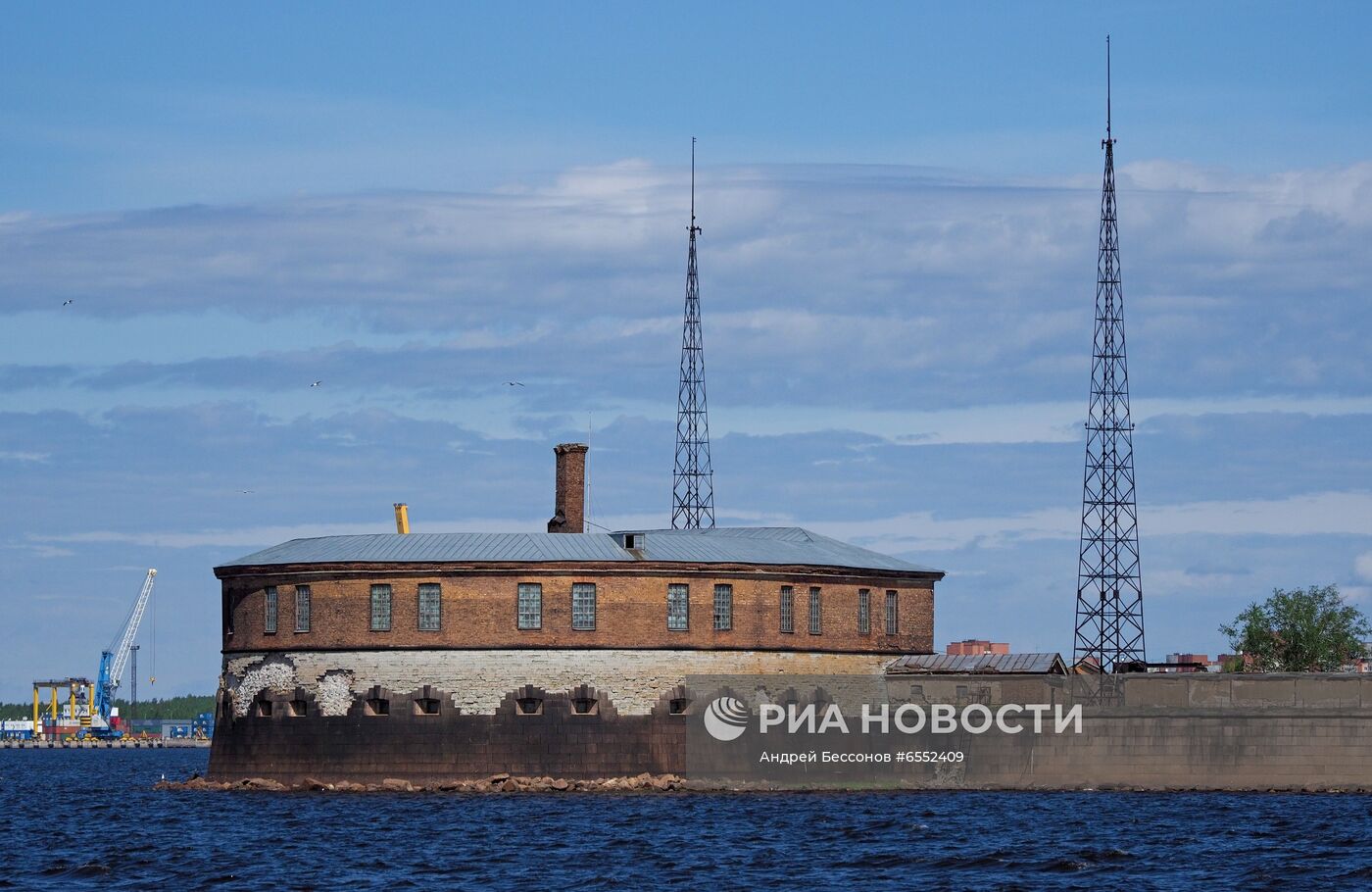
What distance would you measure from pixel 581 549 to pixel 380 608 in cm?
630

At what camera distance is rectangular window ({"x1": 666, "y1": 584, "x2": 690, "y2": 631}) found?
68.9m

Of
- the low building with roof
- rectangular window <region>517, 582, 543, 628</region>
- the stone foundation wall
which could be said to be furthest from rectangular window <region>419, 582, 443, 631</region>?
rectangular window <region>517, 582, 543, 628</region>

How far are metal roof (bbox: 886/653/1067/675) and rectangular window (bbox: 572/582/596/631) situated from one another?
32.1 feet

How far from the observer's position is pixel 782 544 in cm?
7306

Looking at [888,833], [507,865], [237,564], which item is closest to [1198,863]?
[888,833]

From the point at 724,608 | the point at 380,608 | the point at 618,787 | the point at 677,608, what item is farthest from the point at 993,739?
the point at 380,608

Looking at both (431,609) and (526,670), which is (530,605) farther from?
(431,609)

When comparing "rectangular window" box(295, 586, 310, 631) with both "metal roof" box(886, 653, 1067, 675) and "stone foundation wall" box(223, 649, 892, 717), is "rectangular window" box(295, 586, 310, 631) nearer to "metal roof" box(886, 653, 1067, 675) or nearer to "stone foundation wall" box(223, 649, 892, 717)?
"stone foundation wall" box(223, 649, 892, 717)

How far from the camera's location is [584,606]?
68.8 m

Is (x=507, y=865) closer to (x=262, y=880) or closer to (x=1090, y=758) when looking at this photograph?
(x=262, y=880)

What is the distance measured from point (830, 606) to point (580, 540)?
7945 millimetres

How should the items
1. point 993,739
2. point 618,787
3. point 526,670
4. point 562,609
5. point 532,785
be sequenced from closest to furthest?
1. point 618,787
2. point 532,785
3. point 526,670
4. point 562,609
5. point 993,739

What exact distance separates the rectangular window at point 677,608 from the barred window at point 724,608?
2.92 feet

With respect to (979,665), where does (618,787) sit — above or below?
below
